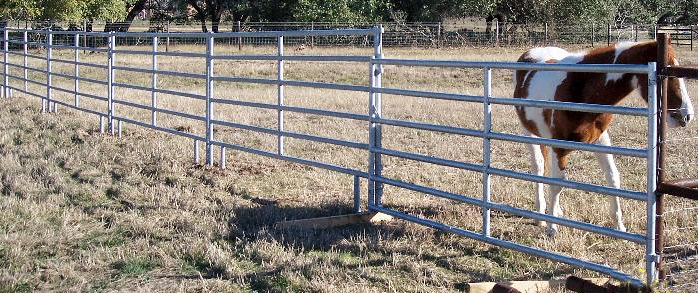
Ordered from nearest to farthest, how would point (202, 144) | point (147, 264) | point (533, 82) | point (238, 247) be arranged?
1. point (147, 264)
2. point (238, 247)
3. point (533, 82)
4. point (202, 144)

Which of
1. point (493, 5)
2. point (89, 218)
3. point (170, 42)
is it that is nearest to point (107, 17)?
point (170, 42)

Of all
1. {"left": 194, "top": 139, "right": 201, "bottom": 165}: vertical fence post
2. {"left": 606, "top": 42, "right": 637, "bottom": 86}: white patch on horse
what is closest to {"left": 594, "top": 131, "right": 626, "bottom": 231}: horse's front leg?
{"left": 606, "top": 42, "right": 637, "bottom": 86}: white patch on horse

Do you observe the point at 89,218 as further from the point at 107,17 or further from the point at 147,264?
the point at 107,17

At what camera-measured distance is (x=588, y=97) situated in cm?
651

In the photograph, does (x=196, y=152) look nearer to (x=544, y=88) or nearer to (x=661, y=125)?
(x=544, y=88)

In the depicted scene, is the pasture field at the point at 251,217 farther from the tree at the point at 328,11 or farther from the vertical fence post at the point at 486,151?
the tree at the point at 328,11

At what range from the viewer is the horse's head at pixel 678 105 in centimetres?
554

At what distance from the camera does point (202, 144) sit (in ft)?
38.1

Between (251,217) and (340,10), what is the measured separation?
36.0 m

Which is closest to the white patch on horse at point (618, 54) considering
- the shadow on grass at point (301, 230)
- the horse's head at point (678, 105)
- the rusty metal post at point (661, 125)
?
the horse's head at point (678, 105)

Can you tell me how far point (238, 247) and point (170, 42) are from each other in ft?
104

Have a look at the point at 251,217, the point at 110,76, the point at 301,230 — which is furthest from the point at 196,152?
the point at 301,230

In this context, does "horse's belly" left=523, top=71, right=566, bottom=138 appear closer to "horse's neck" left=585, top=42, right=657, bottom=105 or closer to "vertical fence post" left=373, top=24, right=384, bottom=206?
"horse's neck" left=585, top=42, right=657, bottom=105

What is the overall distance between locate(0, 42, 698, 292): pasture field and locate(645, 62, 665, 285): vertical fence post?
0.12m
